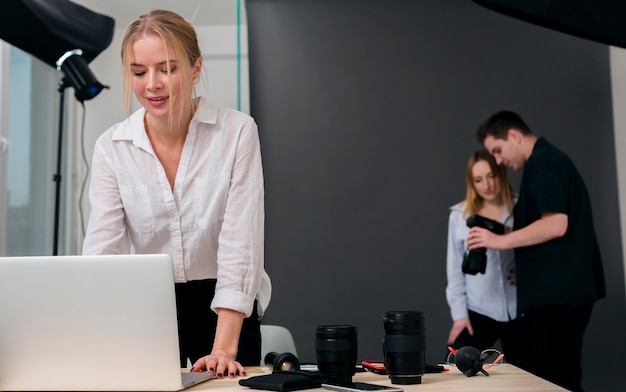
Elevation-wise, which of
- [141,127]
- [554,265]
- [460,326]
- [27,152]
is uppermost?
[27,152]

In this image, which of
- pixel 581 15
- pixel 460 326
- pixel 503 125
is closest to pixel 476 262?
pixel 460 326

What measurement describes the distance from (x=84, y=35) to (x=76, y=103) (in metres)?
0.27

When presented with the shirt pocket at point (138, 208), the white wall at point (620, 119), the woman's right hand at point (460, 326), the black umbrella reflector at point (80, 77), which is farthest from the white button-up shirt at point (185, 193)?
the white wall at point (620, 119)

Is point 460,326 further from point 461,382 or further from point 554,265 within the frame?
point 461,382

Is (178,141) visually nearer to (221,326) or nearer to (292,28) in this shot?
(221,326)

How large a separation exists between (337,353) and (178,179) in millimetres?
720

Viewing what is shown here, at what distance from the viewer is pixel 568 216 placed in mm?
2852

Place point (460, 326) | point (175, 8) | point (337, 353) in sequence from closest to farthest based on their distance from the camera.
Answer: point (337, 353) → point (175, 8) → point (460, 326)

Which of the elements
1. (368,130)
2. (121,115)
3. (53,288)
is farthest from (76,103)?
(53,288)

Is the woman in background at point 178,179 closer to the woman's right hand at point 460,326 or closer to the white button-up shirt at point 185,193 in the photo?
the white button-up shirt at point 185,193

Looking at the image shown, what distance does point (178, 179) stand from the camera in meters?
1.74

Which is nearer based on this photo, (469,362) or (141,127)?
(469,362)

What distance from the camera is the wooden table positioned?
3.76ft

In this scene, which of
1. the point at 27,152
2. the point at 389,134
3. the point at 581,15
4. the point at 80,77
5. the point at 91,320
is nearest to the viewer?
the point at 581,15
